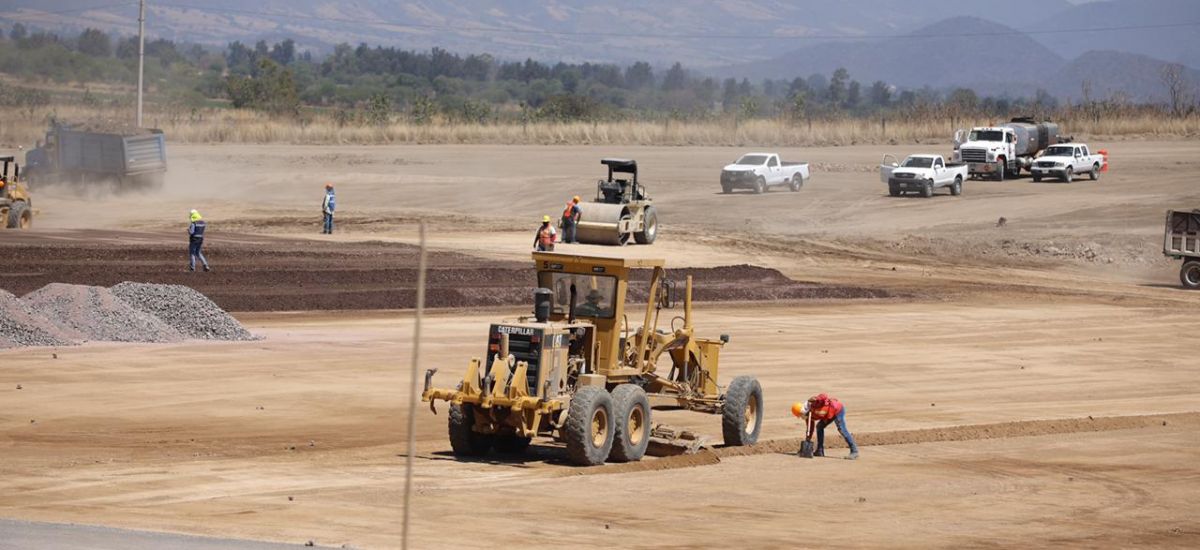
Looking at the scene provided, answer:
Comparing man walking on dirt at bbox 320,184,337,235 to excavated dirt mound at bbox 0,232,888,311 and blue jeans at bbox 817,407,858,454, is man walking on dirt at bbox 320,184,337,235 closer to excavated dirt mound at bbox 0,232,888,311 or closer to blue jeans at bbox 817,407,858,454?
excavated dirt mound at bbox 0,232,888,311

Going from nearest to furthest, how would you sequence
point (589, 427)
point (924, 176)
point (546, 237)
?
point (589, 427), point (546, 237), point (924, 176)

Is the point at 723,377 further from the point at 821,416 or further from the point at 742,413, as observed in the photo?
the point at 821,416

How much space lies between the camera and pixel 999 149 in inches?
2571

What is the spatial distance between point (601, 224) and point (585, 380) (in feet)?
91.0

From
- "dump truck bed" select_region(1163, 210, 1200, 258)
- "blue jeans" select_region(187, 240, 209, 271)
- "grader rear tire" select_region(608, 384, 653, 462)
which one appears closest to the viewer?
"grader rear tire" select_region(608, 384, 653, 462)

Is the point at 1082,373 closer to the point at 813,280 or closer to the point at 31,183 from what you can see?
the point at 813,280

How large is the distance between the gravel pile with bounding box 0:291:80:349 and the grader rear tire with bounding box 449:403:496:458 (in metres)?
11.4

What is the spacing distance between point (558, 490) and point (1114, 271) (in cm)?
3641

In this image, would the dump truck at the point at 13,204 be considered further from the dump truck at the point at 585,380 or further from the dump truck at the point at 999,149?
the dump truck at the point at 999,149

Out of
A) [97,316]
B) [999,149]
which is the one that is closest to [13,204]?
[97,316]

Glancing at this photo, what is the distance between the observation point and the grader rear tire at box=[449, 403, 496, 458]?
18.4 meters

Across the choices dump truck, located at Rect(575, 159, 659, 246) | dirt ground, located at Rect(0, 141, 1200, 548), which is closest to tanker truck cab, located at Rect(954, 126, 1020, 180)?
dirt ground, located at Rect(0, 141, 1200, 548)

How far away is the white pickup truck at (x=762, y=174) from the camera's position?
63.9 metres

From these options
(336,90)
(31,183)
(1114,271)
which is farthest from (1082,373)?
(336,90)
